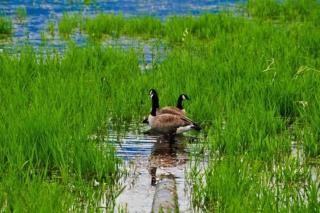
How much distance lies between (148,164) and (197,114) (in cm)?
242

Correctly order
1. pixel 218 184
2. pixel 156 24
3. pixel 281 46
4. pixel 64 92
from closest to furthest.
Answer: pixel 218 184
pixel 64 92
pixel 281 46
pixel 156 24

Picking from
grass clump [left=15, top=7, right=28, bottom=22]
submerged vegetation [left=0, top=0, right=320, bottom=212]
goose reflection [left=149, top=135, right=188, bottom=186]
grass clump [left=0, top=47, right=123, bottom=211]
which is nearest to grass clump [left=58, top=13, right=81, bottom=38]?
grass clump [left=15, top=7, right=28, bottom=22]

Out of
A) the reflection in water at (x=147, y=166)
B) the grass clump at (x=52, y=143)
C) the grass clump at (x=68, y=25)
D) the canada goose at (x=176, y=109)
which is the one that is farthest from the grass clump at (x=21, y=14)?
the reflection in water at (x=147, y=166)

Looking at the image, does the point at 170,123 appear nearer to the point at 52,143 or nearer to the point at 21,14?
the point at 52,143

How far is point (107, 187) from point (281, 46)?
8.70 metres

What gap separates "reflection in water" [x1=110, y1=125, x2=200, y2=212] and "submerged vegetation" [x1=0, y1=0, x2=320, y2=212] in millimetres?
220

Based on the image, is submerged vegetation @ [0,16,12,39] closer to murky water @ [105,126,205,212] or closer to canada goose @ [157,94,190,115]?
canada goose @ [157,94,190,115]

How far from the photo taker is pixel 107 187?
331 inches

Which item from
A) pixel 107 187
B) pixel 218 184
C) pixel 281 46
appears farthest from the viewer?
pixel 281 46

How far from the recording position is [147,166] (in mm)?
9445

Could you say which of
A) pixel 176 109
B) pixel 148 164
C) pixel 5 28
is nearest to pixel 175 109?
pixel 176 109

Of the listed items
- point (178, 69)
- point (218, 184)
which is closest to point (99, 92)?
point (178, 69)

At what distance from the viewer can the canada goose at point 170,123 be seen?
1079 cm

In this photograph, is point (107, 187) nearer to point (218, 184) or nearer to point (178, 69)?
point (218, 184)
